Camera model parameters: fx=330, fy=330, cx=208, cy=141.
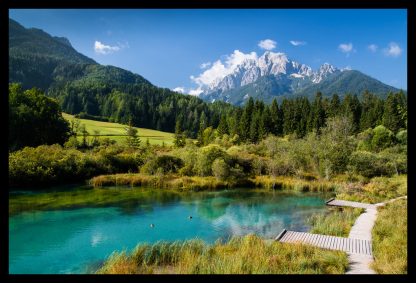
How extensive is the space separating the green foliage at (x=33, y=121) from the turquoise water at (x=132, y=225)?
18423mm

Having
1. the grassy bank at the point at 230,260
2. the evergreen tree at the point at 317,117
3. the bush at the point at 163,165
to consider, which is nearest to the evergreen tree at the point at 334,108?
the evergreen tree at the point at 317,117

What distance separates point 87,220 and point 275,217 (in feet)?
25.6

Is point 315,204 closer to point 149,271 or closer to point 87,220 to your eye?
point 87,220

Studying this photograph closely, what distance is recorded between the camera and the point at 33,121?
31.1 metres

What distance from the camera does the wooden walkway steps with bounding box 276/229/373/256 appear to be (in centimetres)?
835

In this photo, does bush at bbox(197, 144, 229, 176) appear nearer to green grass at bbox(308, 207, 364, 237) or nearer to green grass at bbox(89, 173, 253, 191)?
green grass at bbox(89, 173, 253, 191)

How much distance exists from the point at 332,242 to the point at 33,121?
98.6 ft

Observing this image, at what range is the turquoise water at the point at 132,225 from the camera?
9339 mm

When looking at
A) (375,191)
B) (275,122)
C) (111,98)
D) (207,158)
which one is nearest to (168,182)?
(207,158)

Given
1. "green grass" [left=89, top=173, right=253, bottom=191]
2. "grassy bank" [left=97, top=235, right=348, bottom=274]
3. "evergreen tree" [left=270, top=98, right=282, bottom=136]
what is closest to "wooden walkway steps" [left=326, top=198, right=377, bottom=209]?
"green grass" [left=89, top=173, right=253, bottom=191]

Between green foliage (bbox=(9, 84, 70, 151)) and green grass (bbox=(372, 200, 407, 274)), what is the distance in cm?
2877

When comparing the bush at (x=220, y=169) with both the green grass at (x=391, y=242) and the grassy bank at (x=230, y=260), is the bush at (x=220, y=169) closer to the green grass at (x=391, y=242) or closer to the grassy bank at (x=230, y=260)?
the green grass at (x=391, y=242)

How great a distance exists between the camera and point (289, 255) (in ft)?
25.4
